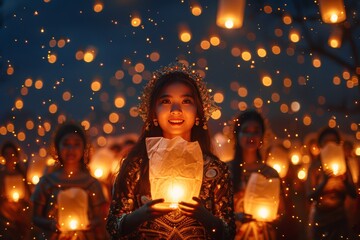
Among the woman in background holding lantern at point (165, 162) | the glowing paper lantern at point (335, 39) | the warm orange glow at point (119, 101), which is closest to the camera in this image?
the woman in background holding lantern at point (165, 162)

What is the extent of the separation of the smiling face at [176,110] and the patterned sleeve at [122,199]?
0.80ft

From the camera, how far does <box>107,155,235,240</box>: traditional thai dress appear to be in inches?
105

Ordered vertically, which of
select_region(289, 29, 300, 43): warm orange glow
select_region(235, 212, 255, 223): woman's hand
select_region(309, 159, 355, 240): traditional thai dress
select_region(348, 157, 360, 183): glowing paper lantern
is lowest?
select_region(235, 212, 255, 223): woman's hand

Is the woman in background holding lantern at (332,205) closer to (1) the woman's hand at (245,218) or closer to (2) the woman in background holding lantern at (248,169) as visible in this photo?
(2) the woman in background holding lantern at (248,169)

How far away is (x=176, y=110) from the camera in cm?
282

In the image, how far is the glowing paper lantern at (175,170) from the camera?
2.53 meters

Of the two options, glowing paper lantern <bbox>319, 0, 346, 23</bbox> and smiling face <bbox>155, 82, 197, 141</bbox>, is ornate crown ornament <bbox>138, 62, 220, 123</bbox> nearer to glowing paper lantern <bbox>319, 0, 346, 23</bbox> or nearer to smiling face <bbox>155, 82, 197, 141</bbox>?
smiling face <bbox>155, 82, 197, 141</bbox>

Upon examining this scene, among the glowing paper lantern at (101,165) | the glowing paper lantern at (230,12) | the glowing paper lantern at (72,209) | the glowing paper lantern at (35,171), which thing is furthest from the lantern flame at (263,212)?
the glowing paper lantern at (35,171)

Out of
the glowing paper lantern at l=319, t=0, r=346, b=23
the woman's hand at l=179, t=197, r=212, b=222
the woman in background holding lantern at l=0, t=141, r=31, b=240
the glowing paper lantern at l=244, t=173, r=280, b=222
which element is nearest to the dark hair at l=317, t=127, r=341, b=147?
the glowing paper lantern at l=319, t=0, r=346, b=23

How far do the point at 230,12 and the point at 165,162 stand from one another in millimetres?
2832

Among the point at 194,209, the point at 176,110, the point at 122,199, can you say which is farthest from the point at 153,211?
the point at 176,110

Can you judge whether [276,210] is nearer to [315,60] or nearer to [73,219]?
[73,219]

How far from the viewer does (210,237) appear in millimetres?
2639

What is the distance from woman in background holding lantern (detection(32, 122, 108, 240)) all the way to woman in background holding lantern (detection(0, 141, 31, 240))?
62.2 inches
